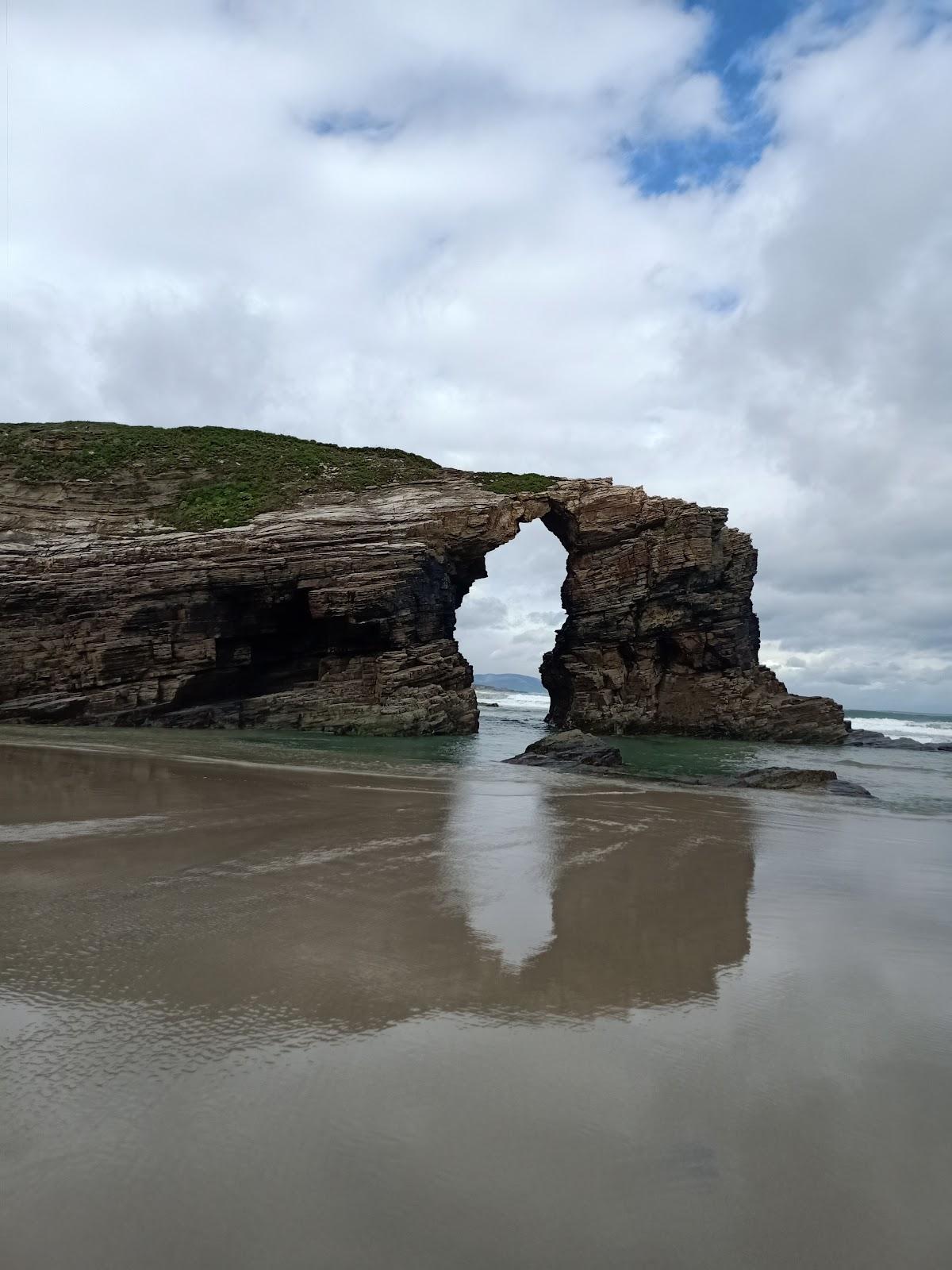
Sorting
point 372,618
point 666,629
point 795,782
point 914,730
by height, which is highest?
point 666,629

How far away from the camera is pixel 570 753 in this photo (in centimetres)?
1950

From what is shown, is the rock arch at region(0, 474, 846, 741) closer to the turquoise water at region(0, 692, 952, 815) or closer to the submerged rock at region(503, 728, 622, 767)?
the turquoise water at region(0, 692, 952, 815)

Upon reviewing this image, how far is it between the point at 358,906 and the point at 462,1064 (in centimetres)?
220

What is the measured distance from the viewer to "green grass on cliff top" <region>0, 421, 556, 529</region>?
31.2 metres

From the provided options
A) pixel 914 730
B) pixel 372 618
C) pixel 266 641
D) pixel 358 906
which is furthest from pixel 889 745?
pixel 358 906

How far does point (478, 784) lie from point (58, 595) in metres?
19.9

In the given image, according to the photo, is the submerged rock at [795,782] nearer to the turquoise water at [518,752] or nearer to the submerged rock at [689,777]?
the submerged rock at [689,777]

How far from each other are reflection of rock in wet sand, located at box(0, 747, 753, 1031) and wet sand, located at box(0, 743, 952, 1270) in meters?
0.03

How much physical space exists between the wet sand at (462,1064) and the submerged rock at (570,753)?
12.4 metres

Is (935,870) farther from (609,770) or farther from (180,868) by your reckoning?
(609,770)

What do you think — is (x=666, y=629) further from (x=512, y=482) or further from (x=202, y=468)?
(x=202, y=468)

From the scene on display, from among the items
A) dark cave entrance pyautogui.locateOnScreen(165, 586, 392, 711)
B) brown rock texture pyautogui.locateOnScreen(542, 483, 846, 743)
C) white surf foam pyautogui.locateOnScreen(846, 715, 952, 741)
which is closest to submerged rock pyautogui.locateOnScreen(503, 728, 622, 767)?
dark cave entrance pyautogui.locateOnScreen(165, 586, 392, 711)

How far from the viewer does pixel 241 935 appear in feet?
13.7

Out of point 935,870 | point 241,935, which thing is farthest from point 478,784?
point 241,935
